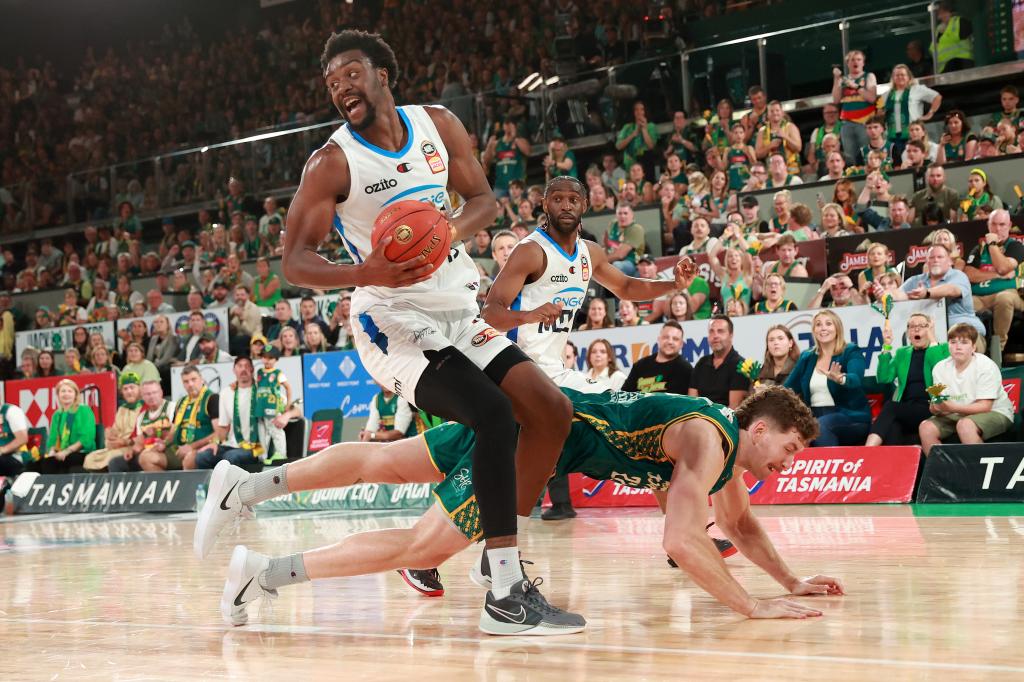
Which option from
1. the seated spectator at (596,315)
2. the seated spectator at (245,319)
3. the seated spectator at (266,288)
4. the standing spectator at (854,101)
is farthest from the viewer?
the seated spectator at (266,288)

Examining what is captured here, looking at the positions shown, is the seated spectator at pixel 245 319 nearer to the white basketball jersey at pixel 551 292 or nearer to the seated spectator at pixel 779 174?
the seated spectator at pixel 779 174

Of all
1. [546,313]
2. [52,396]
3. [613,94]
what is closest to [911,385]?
[546,313]

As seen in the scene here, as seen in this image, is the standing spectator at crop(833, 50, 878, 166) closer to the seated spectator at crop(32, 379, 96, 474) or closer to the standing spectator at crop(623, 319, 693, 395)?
the standing spectator at crop(623, 319, 693, 395)

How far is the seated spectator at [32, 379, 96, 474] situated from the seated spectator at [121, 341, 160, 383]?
30.7 inches

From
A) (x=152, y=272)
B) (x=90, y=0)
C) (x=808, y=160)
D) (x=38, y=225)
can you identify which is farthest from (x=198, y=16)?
(x=808, y=160)

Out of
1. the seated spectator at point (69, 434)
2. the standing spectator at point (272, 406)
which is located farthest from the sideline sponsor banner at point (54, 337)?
the standing spectator at point (272, 406)

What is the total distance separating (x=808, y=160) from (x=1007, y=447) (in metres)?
6.49

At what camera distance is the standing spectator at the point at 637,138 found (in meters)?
15.8

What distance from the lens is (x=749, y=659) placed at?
3373 mm

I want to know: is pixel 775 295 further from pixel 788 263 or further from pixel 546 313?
pixel 546 313

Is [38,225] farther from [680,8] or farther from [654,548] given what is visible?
[654,548]

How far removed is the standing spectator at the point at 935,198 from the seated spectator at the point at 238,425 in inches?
294

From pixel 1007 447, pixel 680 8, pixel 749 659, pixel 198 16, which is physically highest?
pixel 198 16

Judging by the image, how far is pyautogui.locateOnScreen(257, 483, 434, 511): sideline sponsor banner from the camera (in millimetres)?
11195
